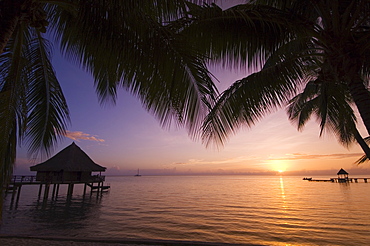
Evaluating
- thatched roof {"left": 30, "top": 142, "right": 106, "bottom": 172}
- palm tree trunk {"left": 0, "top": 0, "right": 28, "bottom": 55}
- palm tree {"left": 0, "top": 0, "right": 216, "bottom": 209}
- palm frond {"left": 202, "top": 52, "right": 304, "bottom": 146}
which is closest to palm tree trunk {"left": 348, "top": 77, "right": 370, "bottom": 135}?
palm frond {"left": 202, "top": 52, "right": 304, "bottom": 146}

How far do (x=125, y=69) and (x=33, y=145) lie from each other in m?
2.66

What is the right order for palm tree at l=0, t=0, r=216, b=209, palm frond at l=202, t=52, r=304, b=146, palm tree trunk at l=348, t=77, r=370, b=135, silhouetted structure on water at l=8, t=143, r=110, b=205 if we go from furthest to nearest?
silhouetted structure on water at l=8, t=143, r=110, b=205, palm frond at l=202, t=52, r=304, b=146, palm tree trunk at l=348, t=77, r=370, b=135, palm tree at l=0, t=0, r=216, b=209

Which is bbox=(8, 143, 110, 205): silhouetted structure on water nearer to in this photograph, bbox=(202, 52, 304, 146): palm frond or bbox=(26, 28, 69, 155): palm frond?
bbox=(26, 28, 69, 155): palm frond

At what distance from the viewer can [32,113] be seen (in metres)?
4.33

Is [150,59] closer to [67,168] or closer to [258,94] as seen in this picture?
[258,94]

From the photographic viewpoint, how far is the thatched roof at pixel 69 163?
20.8m

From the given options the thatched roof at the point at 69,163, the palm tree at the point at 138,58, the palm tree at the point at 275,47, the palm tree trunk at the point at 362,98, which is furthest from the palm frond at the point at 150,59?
the thatched roof at the point at 69,163

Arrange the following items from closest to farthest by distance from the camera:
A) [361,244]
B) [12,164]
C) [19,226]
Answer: [12,164], [361,244], [19,226]

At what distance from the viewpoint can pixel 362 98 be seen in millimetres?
3838

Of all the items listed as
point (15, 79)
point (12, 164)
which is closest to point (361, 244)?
point (12, 164)

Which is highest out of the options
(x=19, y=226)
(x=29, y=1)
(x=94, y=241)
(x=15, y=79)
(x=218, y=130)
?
(x=29, y=1)

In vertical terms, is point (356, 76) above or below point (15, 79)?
above

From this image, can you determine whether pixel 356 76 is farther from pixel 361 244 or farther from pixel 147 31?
pixel 361 244

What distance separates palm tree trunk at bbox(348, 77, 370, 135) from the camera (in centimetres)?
371
